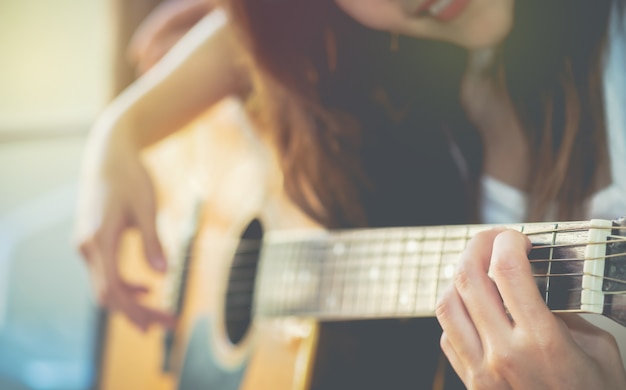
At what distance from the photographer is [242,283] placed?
93cm

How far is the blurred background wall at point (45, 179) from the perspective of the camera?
1256mm

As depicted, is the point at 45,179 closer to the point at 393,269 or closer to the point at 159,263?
the point at 159,263

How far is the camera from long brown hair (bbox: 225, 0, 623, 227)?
0.66m

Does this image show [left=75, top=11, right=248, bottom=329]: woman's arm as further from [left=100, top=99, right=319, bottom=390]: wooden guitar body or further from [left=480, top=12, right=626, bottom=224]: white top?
[left=480, top=12, right=626, bottom=224]: white top

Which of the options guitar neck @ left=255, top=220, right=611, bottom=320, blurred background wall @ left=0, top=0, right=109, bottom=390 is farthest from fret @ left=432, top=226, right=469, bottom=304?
blurred background wall @ left=0, top=0, right=109, bottom=390

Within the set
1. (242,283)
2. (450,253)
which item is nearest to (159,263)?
(242,283)

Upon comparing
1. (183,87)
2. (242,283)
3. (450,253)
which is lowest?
(242,283)

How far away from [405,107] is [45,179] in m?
0.79

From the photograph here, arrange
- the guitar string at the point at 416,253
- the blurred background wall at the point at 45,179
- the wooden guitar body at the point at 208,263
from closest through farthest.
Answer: the guitar string at the point at 416,253
the wooden guitar body at the point at 208,263
the blurred background wall at the point at 45,179

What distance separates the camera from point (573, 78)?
0.66m

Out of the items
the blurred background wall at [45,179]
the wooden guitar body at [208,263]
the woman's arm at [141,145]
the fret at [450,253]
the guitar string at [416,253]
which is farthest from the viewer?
the blurred background wall at [45,179]

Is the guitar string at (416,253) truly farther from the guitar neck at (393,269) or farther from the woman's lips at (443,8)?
the woman's lips at (443,8)

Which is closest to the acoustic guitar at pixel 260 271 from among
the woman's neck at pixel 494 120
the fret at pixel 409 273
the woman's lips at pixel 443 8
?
the fret at pixel 409 273

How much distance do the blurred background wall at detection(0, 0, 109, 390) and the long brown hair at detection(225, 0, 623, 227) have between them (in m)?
0.49
